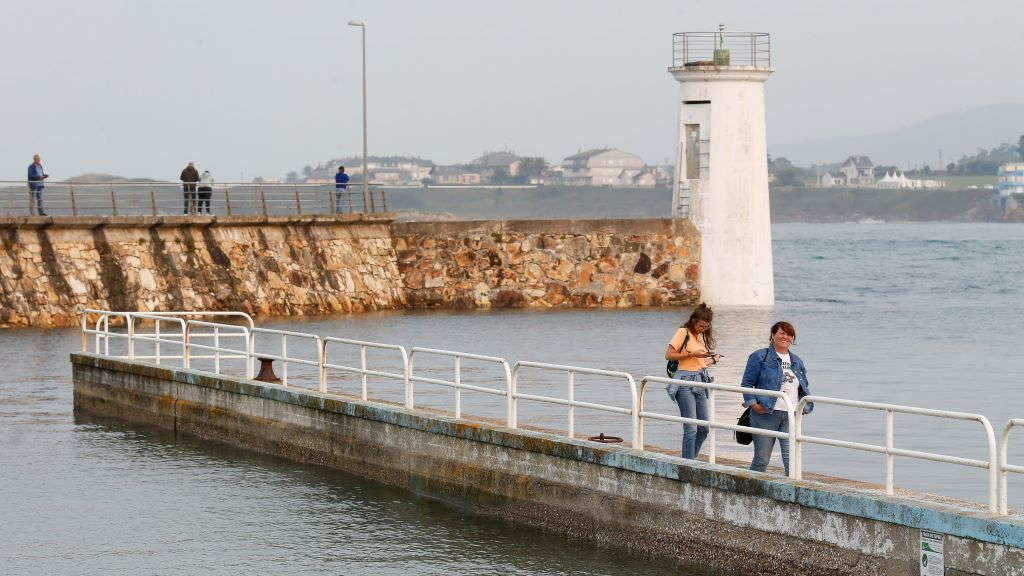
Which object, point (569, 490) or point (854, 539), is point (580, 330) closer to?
point (569, 490)

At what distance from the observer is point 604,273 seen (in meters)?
47.2

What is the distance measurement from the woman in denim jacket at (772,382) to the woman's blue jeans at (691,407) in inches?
30.1

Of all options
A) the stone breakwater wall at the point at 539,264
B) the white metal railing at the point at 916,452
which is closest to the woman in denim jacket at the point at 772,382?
the white metal railing at the point at 916,452

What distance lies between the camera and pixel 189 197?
42.0 metres

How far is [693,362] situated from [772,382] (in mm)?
1301

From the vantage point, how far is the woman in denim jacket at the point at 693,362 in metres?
14.0

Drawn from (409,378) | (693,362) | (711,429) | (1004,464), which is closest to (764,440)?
(711,429)

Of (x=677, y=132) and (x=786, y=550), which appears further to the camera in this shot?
(x=677, y=132)

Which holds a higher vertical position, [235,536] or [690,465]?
[690,465]

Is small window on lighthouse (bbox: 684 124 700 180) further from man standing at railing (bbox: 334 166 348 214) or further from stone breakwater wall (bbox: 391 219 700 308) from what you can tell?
man standing at railing (bbox: 334 166 348 214)

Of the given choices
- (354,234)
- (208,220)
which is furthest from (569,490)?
(354,234)

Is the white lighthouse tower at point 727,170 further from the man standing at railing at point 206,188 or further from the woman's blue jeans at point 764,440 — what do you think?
the woman's blue jeans at point 764,440

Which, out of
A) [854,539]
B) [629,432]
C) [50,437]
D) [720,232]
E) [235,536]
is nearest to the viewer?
[854,539]

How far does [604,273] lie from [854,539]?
35.5 meters
